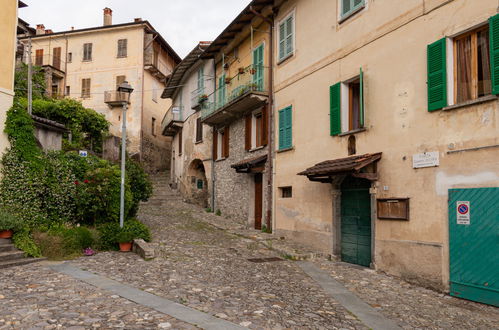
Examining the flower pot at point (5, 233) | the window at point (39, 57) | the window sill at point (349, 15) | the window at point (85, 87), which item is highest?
the window at point (39, 57)

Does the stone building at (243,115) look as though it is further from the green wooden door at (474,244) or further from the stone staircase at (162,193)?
the green wooden door at (474,244)

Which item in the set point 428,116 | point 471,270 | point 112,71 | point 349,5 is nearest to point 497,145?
point 428,116

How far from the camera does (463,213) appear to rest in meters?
6.76

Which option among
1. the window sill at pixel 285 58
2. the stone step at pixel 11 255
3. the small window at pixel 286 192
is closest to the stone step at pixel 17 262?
the stone step at pixel 11 255

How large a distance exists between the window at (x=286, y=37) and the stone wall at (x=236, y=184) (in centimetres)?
346

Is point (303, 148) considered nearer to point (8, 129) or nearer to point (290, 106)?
point (290, 106)

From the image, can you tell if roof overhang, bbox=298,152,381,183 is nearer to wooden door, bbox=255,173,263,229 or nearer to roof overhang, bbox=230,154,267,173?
roof overhang, bbox=230,154,267,173

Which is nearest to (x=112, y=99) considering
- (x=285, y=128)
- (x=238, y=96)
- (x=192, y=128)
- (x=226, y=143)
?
(x=192, y=128)

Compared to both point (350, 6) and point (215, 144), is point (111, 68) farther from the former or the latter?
point (350, 6)

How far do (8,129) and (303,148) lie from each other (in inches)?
321

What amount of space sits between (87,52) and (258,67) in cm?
2002

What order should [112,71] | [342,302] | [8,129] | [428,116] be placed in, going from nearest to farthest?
[342,302] → [428,116] → [8,129] → [112,71]

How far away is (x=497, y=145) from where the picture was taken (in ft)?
20.7

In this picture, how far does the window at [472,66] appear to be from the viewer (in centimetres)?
682
